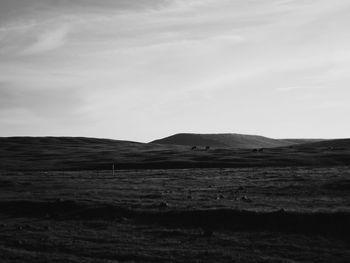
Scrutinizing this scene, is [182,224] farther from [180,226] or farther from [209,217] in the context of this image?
[209,217]

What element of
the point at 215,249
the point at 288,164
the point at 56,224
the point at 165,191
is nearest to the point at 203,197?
the point at 165,191

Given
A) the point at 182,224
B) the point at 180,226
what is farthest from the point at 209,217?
the point at 180,226

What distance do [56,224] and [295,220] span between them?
51.6 feet

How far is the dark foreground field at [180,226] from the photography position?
22.3 m

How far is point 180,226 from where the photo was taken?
96.2 ft

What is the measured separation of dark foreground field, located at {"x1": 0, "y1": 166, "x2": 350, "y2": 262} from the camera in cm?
2231

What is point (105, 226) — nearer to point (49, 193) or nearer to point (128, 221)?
point (128, 221)

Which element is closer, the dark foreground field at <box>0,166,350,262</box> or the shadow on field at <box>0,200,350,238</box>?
the dark foreground field at <box>0,166,350,262</box>

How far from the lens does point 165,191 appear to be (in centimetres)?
4625

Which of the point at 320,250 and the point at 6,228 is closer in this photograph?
the point at 320,250

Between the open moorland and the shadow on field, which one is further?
the shadow on field

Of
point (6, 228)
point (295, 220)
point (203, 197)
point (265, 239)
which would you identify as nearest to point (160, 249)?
point (265, 239)

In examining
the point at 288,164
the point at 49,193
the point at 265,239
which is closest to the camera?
the point at 265,239

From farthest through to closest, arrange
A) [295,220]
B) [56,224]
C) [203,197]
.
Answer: [203,197], [56,224], [295,220]
